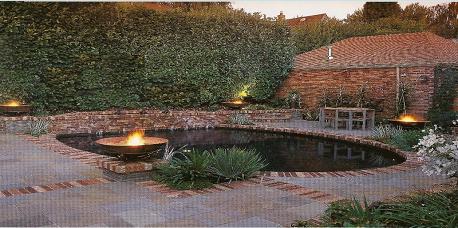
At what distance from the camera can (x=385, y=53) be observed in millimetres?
15078

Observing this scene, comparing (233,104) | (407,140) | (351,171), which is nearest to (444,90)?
(407,140)

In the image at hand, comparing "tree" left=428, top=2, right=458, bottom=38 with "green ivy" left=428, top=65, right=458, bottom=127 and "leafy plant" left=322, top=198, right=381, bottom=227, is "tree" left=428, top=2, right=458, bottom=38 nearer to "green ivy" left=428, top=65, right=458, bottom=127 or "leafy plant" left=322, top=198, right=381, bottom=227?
"green ivy" left=428, top=65, right=458, bottom=127

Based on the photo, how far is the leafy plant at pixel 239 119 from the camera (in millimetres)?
13570

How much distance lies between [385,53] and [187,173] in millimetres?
11978

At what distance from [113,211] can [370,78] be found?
1187 centimetres

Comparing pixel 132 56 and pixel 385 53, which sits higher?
pixel 385 53

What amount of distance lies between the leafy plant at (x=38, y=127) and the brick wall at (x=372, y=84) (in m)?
9.51

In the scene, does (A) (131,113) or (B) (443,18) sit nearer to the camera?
(A) (131,113)

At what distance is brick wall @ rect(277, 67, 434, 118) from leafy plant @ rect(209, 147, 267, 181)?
9.00 meters

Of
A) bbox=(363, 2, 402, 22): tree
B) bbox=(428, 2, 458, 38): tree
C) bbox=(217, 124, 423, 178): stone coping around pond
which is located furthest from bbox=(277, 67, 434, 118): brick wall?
bbox=(428, 2, 458, 38): tree

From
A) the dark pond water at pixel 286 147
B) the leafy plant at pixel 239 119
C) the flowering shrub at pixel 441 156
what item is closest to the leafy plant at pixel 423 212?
the flowering shrub at pixel 441 156

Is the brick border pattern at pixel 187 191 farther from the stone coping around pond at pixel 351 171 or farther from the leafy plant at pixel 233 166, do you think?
the stone coping around pond at pixel 351 171

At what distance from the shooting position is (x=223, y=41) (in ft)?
51.5

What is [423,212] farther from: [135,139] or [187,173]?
[135,139]
